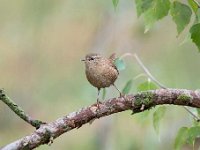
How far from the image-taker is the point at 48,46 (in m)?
8.97

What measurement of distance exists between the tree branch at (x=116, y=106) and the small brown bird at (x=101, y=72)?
0.40 meters

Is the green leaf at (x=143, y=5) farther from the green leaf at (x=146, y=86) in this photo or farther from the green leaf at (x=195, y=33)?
the green leaf at (x=146, y=86)

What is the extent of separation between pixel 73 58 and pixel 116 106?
6.29 metres

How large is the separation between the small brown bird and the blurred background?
3.98 meters

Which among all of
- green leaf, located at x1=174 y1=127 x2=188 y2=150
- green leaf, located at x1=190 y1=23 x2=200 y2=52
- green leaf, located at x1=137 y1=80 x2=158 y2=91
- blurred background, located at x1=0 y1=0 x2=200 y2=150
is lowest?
green leaf, located at x1=174 y1=127 x2=188 y2=150

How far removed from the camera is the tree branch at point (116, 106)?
2.61 m

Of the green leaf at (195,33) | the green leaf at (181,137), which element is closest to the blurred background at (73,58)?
the green leaf at (181,137)

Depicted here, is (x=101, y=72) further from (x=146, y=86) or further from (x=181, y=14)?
(x=181, y=14)

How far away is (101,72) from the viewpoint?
126 inches

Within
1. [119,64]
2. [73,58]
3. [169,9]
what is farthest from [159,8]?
[73,58]

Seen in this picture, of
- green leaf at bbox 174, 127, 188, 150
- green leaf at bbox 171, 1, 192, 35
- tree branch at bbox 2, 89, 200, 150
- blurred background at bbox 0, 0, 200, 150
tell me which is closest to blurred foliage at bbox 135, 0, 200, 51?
green leaf at bbox 171, 1, 192, 35

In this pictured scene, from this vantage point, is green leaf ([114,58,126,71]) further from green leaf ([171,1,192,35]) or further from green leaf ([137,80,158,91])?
green leaf ([171,1,192,35])

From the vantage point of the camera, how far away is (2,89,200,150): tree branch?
261 centimetres

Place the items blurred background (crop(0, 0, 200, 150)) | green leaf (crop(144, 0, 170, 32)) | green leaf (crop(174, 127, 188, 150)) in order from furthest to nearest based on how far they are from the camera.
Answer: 1. blurred background (crop(0, 0, 200, 150))
2. green leaf (crop(174, 127, 188, 150))
3. green leaf (crop(144, 0, 170, 32))
